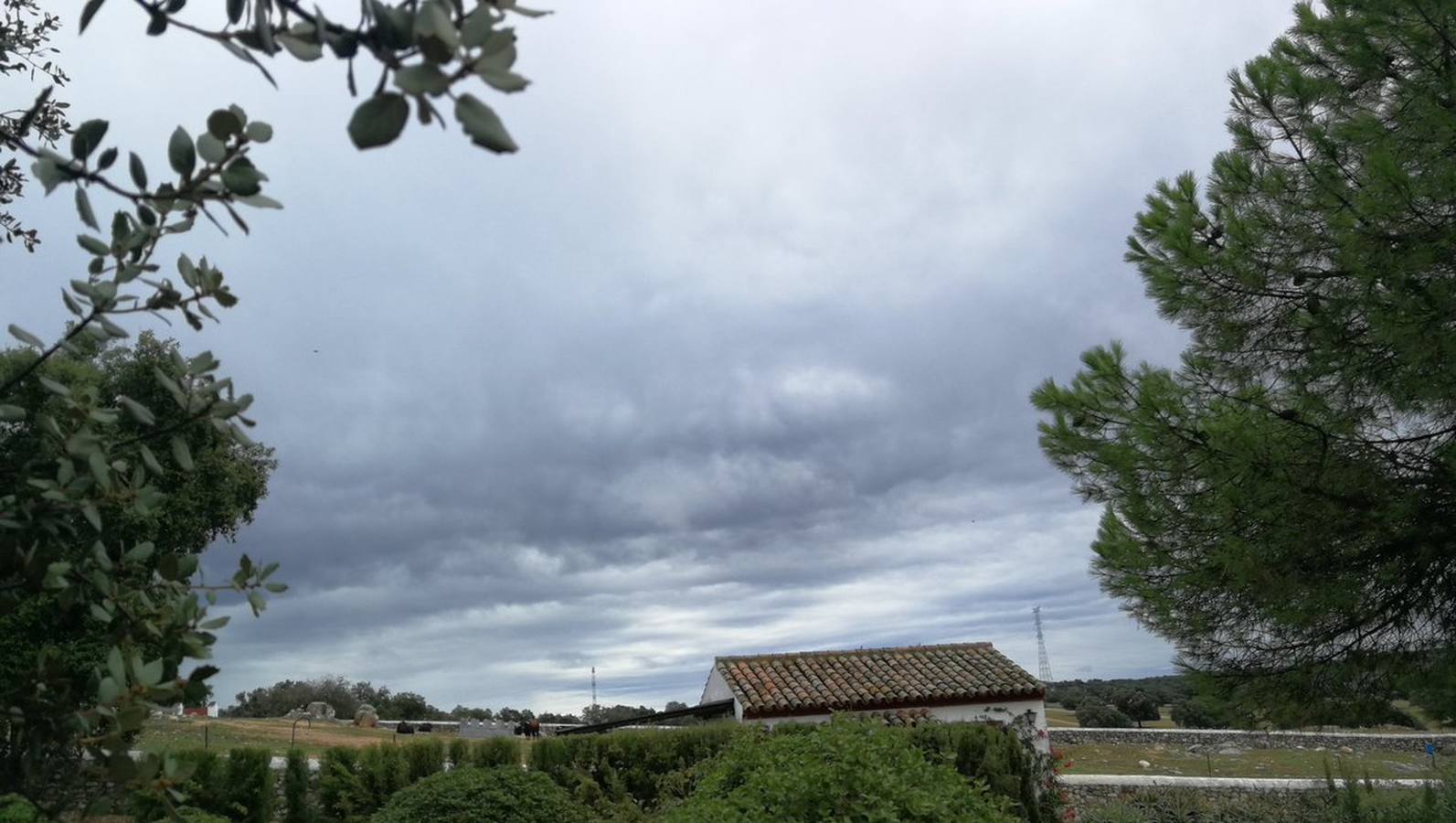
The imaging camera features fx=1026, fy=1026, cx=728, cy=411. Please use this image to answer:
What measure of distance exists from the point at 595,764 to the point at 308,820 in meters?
4.18

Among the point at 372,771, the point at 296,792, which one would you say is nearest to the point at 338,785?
the point at 372,771

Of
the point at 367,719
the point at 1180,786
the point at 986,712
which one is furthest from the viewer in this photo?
the point at 367,719

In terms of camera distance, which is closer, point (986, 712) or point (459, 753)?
point (459, 753)

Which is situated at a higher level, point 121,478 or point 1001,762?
point 121,478

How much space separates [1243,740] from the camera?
A: 85.8 ft

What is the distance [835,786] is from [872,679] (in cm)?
1624

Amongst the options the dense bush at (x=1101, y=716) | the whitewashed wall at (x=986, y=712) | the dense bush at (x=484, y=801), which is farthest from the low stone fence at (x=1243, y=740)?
the dense bush at (x=484, y=801)

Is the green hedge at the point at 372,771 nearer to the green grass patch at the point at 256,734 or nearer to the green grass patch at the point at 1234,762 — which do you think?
the green grass patch at the point at 256,734

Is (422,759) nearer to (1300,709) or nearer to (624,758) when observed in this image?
(624,758)

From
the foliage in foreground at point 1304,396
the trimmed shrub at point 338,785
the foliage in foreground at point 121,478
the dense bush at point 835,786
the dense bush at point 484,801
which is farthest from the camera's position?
the trimmed shrub at point 338,785

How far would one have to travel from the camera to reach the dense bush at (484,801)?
10172 mm

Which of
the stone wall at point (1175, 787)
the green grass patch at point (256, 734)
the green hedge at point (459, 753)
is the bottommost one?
the stone wall at point (1175, 787)

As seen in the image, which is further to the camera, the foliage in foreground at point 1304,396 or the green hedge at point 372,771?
the green hedge at point 372,771

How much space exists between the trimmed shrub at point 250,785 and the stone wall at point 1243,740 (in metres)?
18.3
